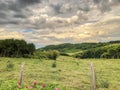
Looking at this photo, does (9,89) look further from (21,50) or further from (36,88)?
(21,50)

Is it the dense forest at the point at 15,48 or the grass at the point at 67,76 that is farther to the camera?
the dense forest at the point at 15,48

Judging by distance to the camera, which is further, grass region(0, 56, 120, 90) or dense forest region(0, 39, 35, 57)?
dense forest region(0, 39, 35, 57)

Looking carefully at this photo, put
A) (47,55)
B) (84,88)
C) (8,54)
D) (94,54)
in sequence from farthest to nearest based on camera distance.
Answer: (94,54)
(47,55)
(8,54)
(84,88)

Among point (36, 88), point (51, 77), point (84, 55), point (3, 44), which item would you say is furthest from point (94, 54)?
point (36, 88)

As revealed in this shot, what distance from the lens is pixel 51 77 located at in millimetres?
28969

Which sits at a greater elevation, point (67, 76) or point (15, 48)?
point (15, 48)

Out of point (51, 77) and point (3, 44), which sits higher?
point (3, 44)

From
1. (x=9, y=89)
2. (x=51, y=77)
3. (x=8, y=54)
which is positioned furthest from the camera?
(x=8, y=54)

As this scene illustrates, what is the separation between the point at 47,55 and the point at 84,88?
61662 millimetres

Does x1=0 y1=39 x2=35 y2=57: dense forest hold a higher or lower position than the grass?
higher

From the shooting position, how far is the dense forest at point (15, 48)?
254 ft

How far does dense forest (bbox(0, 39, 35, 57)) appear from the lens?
3051 inches

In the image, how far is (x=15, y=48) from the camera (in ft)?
261

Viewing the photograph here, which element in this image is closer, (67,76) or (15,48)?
(67,76)
